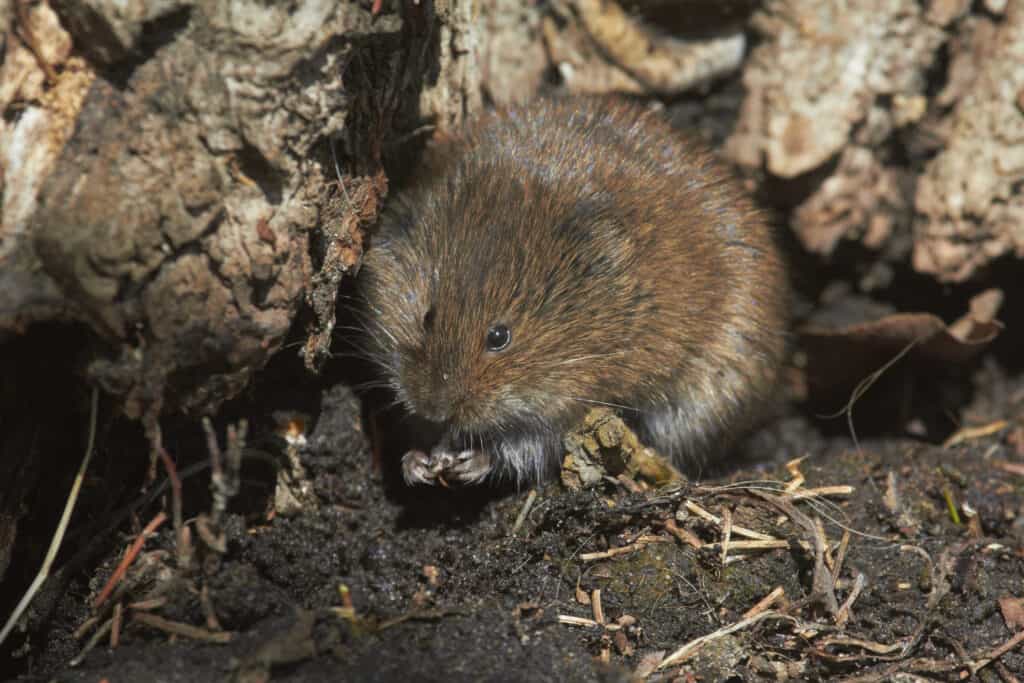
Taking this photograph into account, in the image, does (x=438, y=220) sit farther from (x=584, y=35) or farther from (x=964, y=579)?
(x=964, y=579)

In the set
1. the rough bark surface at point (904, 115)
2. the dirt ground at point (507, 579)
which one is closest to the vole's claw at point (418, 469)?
the dirt ground at point (507, 579)

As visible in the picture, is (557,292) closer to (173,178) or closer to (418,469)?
(418,469)

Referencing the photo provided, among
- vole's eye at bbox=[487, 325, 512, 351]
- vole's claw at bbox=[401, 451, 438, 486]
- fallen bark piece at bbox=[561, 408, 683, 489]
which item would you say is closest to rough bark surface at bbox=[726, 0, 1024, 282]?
fallen bark piece at bbox=[561, 408, 683, 489]

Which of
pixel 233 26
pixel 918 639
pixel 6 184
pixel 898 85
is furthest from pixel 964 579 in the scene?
pixel 6 184

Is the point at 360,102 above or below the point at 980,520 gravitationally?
above

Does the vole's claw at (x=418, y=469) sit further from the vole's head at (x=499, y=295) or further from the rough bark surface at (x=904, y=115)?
the rough bark surface at (x=904, y=115)

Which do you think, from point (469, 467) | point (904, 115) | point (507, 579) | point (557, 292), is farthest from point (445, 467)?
point (904, 115)
